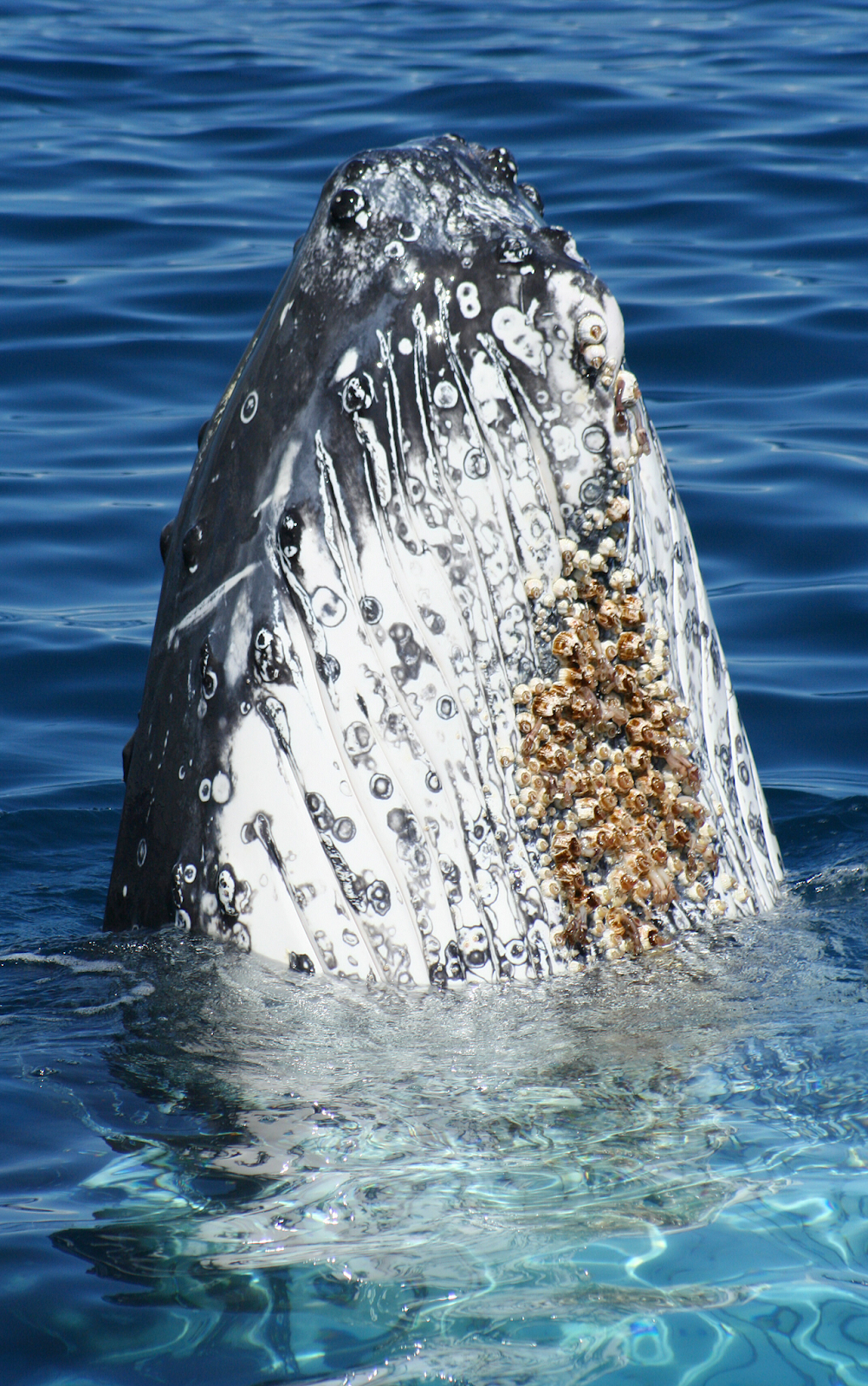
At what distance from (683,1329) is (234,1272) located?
710 mm

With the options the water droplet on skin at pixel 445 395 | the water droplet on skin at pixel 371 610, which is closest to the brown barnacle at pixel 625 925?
the water droplet on skin at pixel 371 610

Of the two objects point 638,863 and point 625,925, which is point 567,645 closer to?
point 638,863

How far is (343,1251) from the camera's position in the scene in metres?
2.63

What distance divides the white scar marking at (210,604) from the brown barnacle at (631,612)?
77cm

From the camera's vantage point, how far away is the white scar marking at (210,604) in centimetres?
342

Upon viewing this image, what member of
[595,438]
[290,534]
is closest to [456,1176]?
[290,534]

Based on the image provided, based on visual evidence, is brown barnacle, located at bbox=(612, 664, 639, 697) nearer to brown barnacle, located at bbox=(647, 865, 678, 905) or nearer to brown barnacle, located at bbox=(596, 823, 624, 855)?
brown barnacle, located at bbox=(596, 823, 624, 855)

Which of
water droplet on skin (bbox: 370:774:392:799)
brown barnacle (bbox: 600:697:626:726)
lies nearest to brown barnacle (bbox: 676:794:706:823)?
brown barnacle (bbox: 600:697:626:726)

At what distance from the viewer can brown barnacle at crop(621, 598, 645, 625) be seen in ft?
11.2

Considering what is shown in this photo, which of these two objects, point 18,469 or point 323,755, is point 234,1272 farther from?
point 18,469

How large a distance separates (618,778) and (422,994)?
611mm

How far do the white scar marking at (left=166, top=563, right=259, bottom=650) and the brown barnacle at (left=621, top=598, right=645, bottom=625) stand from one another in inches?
30.2

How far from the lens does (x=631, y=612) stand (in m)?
3.41

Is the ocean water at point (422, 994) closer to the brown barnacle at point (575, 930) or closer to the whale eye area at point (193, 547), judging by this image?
the brown barnacle at point (575, 930)
